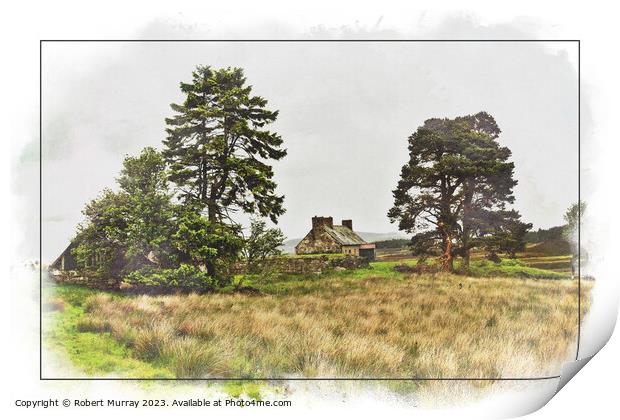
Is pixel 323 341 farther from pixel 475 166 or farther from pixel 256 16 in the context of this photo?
pixel 256 16

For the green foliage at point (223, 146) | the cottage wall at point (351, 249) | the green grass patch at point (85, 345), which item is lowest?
the green grass patch at point (85, 345)

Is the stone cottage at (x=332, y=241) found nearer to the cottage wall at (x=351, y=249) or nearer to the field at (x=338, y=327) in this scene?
the cottage wall at (x=351, y=249)

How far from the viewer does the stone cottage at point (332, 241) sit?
603cm

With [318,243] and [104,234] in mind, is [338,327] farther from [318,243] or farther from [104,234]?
[104,234]

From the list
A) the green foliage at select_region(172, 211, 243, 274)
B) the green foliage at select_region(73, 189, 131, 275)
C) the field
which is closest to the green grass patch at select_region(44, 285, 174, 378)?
the field

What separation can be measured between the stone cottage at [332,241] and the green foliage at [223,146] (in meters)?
0.39

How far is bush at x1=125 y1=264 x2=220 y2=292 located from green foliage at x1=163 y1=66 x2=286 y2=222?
1.93ft

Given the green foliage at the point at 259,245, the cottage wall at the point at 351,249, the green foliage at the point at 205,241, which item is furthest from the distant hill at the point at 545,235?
the green foliage at the point at 205,241

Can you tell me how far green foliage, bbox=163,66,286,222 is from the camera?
606 cm

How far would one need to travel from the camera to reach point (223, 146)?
20.1 ft

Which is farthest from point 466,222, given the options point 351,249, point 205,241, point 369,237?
point 205,241

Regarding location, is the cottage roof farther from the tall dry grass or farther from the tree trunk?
the tree trunk

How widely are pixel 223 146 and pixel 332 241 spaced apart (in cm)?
144

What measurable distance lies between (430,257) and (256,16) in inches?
115
